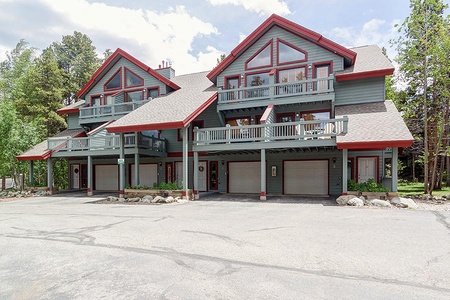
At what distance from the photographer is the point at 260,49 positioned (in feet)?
56.5

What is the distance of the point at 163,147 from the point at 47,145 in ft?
30.7

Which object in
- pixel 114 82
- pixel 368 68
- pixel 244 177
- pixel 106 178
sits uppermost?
pixel 114 82

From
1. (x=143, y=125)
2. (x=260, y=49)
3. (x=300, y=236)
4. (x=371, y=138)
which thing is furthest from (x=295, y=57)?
(x=300, y=236)

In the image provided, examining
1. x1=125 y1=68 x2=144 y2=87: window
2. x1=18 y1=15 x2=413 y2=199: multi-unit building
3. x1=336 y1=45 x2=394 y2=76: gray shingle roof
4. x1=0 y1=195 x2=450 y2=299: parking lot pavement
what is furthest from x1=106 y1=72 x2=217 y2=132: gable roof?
x1=336 y1=45 x2=394 y2=76: gray shingle roof

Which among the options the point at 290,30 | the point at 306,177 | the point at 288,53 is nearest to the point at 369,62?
the point at 288,53

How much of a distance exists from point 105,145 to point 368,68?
692 inches

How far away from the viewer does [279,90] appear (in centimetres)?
1627

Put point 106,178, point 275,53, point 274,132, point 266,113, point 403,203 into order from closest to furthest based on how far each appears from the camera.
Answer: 1. point 403,203
2. point 274,132
3. point 266,113
4. point 275,53
5. point 106,178

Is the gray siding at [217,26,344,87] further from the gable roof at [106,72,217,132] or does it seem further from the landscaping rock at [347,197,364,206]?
the landscaping rock at [347,197,364,206]

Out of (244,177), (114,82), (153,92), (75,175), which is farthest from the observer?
(75,175)

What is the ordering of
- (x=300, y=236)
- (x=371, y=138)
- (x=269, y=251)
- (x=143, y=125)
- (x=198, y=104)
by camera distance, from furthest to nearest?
(x=198, y=104) → (x=143, y=125) → (x=371, y=138) → (x=300, y=236) → (x=269, y=251)

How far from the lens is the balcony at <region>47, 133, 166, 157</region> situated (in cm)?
1723

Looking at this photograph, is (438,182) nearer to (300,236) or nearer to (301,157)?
(301,157)

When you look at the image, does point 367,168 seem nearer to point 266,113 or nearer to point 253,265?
point 266,113
